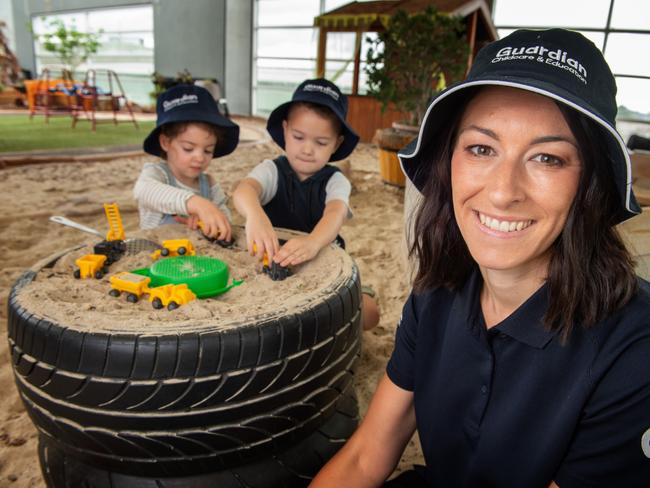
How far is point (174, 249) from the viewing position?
1433 millimetres

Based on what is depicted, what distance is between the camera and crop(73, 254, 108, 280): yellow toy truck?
49.4 inches

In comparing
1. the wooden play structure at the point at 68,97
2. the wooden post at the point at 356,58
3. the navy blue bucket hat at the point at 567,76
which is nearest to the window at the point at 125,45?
the wooden play structure at the point at 68,97

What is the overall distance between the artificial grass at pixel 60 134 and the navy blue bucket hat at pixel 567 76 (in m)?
6.22

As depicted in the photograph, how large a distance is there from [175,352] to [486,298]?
0.57 meters

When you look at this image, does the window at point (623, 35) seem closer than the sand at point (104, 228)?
No

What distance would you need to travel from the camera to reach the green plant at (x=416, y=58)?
4434 millimetres

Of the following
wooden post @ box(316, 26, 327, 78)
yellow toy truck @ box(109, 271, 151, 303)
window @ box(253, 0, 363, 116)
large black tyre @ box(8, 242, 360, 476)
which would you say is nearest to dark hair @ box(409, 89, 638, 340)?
large black tyre @ box(8, 242, 360, 476)

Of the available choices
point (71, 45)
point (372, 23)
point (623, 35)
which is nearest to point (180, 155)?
point (372, 23)

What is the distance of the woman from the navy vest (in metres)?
1.03

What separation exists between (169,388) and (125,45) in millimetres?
16739

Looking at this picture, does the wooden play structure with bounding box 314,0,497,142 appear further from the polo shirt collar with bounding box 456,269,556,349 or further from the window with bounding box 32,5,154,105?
the window with bounding box 32,5,154,105

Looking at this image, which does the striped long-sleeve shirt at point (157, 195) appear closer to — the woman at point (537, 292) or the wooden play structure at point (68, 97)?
the woman at point (537, 292)

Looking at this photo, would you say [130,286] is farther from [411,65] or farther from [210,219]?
[411,65]

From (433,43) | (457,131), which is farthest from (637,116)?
(457,131)
